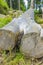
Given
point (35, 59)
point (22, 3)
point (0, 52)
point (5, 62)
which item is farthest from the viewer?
point (22, 3)

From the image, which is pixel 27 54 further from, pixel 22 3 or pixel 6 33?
pixel 22 3

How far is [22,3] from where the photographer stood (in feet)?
114

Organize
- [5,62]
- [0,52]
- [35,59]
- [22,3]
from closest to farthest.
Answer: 1. [5,62]
2. [35,59]
3. [0,52]
4. [22,3]

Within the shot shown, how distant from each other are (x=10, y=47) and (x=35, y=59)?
0.54 meters

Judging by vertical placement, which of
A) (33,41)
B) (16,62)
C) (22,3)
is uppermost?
(33,41)

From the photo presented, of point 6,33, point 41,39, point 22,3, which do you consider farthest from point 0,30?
point 22,3

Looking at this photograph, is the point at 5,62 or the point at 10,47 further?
the point at 10,47

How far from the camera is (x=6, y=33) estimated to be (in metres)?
4.21

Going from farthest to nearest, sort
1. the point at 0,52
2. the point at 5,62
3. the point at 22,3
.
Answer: the point at 22,3 < the point at 0,52 < the point at 5,62

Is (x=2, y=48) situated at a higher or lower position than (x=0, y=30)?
lower

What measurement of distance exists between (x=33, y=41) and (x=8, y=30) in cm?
57

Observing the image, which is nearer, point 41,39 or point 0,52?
point 41,39

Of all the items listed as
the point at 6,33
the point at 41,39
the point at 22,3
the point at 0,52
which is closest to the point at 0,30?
the point at 6,33

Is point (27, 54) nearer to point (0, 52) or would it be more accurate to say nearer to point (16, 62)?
point (16, 62)
